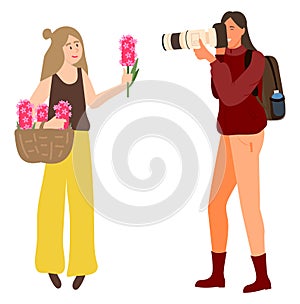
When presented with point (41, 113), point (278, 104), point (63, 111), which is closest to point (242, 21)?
point (278, 104)

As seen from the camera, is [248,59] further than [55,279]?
No

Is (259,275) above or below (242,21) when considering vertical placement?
below

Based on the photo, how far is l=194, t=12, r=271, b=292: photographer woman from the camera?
21.2ft

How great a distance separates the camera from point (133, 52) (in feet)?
21.4

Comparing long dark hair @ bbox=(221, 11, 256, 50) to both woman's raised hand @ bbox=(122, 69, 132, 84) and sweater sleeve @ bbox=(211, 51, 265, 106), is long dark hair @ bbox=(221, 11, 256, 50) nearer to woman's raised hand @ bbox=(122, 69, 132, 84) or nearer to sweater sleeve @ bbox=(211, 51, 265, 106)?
sweater sleeve @ bbox=(211, 51, 265, 106)

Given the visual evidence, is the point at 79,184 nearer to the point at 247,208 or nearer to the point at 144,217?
the point at 144,217

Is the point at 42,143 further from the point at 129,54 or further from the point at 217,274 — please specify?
the point at 217,274

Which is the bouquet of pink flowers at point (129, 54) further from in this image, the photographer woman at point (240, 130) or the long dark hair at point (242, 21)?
the long dark hair at point (242, 21)

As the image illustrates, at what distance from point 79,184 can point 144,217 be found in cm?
39

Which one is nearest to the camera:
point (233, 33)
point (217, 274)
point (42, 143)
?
point (42, 143)

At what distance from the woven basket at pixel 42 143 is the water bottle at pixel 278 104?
1.07 m

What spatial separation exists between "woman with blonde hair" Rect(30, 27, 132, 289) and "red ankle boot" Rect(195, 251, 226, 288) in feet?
2.13

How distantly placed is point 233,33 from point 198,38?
0.65 ft

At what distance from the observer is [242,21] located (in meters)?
6.54
